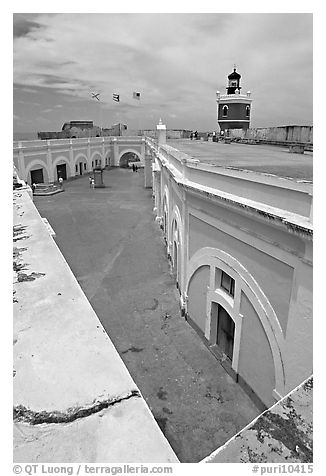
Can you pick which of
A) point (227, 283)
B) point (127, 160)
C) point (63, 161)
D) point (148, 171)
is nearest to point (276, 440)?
point (227, 283)

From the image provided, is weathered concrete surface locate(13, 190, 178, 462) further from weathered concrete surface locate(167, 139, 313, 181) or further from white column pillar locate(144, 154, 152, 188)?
white column pillar locate(144, 154, 152, 188)

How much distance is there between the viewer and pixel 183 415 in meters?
6.65

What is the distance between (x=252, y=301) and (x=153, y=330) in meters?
4.23

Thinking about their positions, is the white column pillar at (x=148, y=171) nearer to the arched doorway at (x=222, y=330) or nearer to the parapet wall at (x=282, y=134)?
the parapet wall at (x=282, y=134)

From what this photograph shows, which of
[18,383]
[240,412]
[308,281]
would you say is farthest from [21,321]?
[240,412]

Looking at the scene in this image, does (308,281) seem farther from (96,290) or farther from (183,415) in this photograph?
(96,290)

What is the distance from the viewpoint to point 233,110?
34719 mm

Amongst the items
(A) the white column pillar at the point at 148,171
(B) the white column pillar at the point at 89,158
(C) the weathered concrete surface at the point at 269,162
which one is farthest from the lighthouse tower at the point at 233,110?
(C) the weathered concrete surface at the point at 269,162

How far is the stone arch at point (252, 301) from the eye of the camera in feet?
18.7

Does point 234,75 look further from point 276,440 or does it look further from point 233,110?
point 276,440

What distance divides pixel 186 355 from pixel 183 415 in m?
1.90

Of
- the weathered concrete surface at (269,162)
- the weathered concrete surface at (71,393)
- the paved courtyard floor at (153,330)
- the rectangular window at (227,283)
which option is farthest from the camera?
the weathered concrete surface at (269,162)

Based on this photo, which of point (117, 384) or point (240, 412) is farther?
point (240, 412)

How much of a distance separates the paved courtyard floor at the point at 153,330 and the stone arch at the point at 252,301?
1161mm
